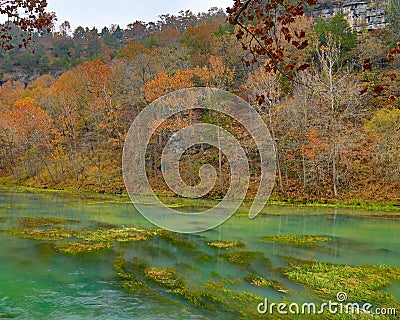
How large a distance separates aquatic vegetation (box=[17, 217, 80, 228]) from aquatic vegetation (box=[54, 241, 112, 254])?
16.4 ft

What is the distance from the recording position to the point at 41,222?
19172 millimetres

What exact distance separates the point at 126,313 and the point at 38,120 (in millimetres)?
40861

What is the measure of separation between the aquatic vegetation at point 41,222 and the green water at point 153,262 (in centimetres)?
81

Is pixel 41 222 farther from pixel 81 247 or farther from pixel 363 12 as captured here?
pixel 363 12

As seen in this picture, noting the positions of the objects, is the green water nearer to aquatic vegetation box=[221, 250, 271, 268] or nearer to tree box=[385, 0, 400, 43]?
aquatic vegetation box=[221, 250, 271, 268]

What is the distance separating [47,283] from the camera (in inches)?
382

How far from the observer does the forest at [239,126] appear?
2998 cm

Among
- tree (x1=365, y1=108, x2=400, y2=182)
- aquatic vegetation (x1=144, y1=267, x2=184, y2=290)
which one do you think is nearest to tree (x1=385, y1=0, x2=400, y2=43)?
tree (x1=365, y1=108, x2=400, y2=182)

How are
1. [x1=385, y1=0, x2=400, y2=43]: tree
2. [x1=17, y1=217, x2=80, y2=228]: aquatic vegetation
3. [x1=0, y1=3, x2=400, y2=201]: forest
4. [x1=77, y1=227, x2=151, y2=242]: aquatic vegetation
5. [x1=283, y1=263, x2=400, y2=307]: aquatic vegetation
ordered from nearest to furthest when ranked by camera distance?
1. [x1=283, y1=263, x2=400, y2=307]: aquatic vegetation
2. [x1=77, y1=227, x2=151, y2=242]: aquatic vegetation
3. [x1=17, y1=217, x2=80, y2=228]: aquatic vegetation
4. [x1=0, y1=3, x2=400, y2=201]: forest
5. [x1=385, y1=0, x2=400, y2=43]: tree

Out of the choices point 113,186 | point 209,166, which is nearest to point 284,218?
point 209,166

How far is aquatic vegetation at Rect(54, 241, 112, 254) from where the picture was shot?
13.2 meters

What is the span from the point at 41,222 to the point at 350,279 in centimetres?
1546

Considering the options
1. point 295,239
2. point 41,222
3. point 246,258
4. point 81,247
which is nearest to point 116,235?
point 81,247

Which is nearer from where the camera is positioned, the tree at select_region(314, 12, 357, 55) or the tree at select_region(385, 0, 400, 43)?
the tree at select_region(385, 0, 400, 43)
